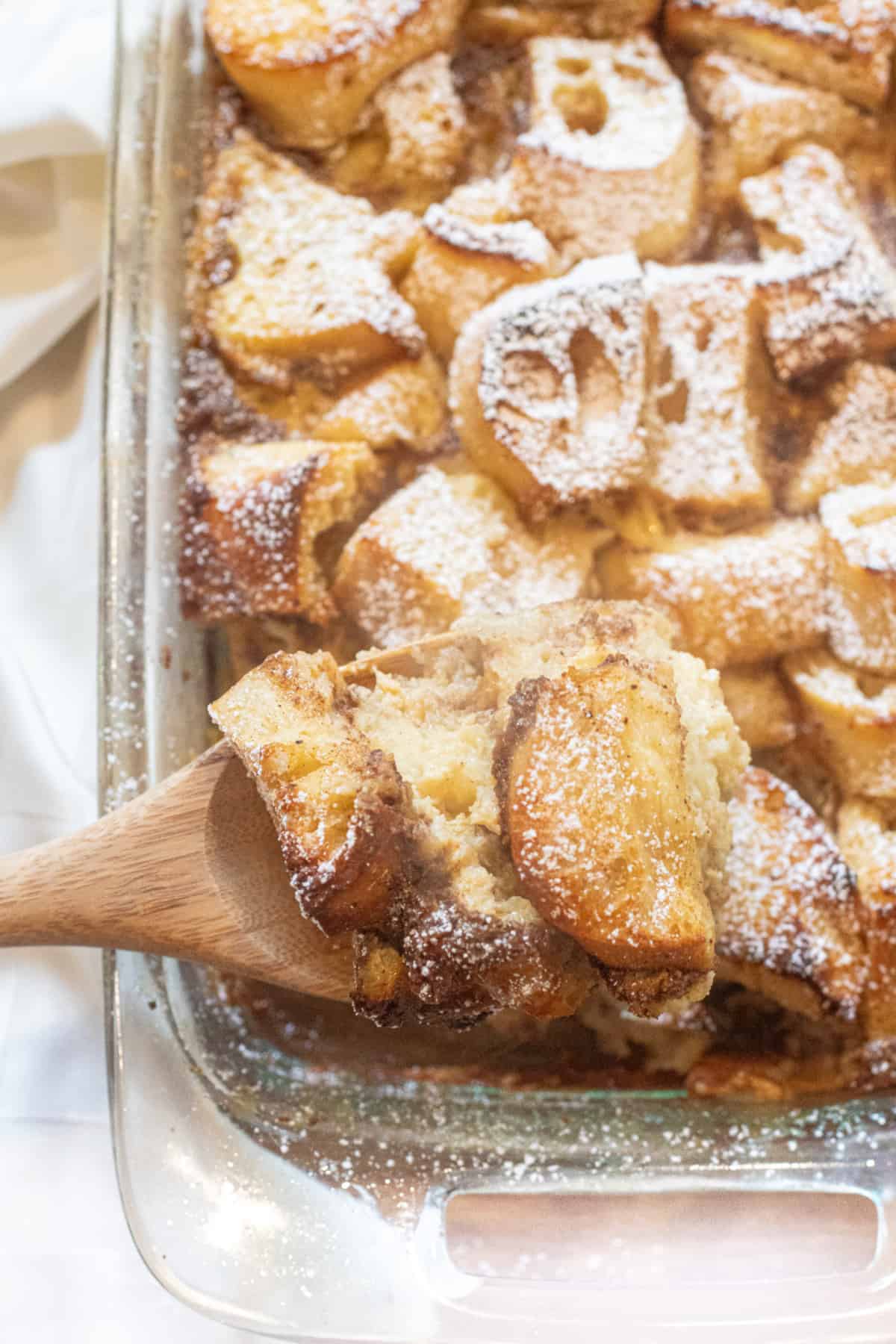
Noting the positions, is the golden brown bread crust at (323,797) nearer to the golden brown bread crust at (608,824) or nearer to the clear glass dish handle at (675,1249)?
the golden brown bread crust at (608,824)

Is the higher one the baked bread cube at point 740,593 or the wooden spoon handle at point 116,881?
the baked bread cube at point 740,593

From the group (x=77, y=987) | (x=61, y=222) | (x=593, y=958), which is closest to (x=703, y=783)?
(x=593, y=958)

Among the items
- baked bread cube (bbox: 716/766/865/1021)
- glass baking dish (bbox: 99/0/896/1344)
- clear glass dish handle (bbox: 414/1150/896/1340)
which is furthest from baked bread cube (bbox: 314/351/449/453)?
clear glass dish handle (bbox: 414/1150/896/1340)

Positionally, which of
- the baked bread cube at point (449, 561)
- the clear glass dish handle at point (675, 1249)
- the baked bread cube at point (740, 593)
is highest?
the baked bread cube at point (449, 561)

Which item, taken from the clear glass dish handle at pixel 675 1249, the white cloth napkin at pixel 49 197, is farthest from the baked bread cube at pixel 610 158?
the clear glass dish handle at pixel 675 1249

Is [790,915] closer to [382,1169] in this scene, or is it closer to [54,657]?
[382,1169]

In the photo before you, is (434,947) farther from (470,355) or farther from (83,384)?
(83,384)
